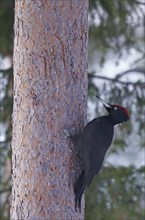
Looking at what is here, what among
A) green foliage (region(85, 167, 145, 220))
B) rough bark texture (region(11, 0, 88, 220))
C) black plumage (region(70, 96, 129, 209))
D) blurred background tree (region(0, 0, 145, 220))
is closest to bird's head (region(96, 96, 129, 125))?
black plumage (region(70, 96, 129, 209))

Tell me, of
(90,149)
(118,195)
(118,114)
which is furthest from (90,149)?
(118,195)

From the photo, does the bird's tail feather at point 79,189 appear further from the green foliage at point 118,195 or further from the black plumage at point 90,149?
the green foliage at point 118,195

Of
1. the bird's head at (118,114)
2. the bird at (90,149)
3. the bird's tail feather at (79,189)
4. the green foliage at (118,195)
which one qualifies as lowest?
the green foliage at (118,195)

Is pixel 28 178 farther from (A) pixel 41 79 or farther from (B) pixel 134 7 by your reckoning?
(B) pixel 134 7

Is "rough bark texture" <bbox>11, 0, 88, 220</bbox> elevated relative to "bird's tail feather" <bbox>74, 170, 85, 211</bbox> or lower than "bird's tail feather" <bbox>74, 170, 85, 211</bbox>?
elevated

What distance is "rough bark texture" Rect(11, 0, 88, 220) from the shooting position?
435 cm

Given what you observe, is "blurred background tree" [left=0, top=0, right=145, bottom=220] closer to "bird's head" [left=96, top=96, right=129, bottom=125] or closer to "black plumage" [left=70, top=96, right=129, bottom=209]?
"bird's head" [left=96, top=96, right=129, bottom=125]

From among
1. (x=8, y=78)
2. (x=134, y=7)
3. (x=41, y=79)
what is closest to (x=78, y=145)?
(x=41, y=79)

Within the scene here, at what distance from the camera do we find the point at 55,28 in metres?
4.38

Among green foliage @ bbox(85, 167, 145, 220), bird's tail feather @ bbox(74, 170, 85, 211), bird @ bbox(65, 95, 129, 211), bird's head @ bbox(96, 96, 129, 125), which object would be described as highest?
bird's head @ bbox(96, 96, 129, 125)

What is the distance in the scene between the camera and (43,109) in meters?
4.37

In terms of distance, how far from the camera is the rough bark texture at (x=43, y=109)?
14.3ft

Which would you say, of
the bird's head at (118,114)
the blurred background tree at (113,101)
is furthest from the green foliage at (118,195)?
the bird's head at (118,114)

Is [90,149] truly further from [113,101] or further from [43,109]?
[113,101]
